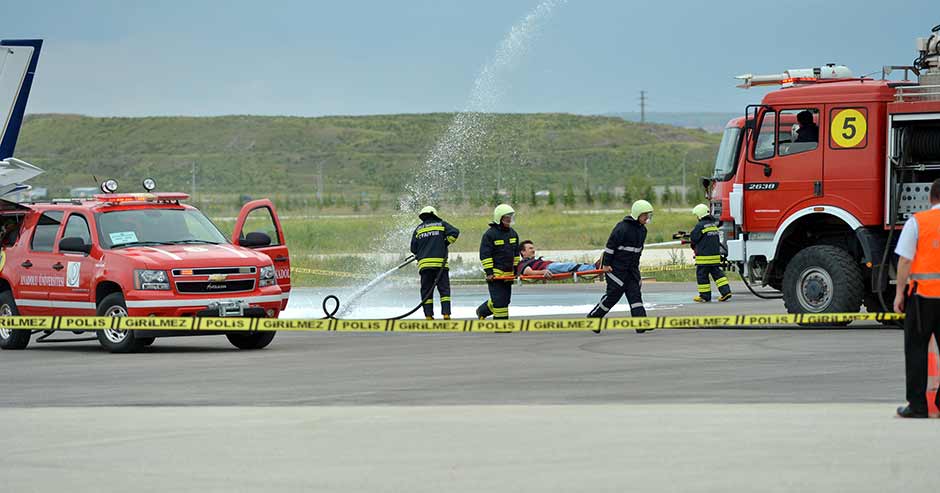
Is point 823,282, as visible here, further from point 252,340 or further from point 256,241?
point 252,340

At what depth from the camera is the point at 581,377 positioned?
1391 cm

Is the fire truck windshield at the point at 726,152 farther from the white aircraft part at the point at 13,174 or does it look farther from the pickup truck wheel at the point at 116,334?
the pickup truck wheel at the point at 116,334

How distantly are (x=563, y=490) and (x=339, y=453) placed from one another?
6.07 feet

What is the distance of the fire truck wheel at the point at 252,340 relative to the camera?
18.1m

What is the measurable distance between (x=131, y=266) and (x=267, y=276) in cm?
166

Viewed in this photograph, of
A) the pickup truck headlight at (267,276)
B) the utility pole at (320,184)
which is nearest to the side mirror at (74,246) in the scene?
the pickup truck headlight at (267,276)

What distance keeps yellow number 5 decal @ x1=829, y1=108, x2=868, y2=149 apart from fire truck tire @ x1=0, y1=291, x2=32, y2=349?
35.6 ft

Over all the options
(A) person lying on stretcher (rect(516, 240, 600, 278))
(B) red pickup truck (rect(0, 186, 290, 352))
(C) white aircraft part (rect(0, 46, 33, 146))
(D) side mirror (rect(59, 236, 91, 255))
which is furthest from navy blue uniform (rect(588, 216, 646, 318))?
(C) white aircraft part (rect(0, 46, 33, 146))

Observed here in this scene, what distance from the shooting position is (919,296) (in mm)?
10703

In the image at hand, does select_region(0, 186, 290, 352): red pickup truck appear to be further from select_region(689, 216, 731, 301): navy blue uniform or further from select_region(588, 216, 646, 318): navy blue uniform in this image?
select_region(689, 216, 731, 301): navy blue uniform

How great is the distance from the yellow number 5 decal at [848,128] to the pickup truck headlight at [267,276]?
767cm

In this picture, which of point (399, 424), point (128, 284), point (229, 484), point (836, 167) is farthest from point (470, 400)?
point (836, 167)

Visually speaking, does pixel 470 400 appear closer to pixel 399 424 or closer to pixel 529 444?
pixel 399 424

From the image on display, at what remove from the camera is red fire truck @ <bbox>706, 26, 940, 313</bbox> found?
19500 millimetres
